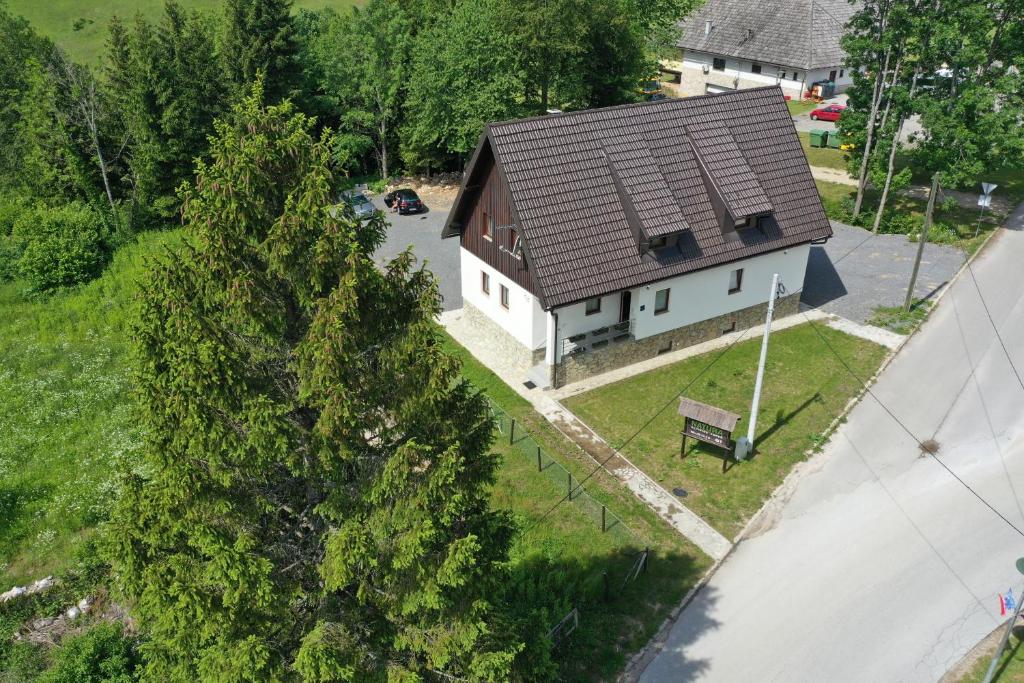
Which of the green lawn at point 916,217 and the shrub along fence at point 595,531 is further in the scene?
the green lawn at point 916,217

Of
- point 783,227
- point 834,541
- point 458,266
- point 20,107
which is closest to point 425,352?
point 834,541

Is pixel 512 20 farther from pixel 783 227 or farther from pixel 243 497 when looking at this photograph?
pixel 243 497

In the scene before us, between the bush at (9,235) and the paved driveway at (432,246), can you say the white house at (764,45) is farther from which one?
the bush at (9,235)

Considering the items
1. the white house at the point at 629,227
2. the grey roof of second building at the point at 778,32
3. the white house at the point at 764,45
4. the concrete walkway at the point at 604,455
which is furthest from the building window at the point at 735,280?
the grey roof of second building at the point at 778,32

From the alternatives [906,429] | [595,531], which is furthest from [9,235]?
[906,429]

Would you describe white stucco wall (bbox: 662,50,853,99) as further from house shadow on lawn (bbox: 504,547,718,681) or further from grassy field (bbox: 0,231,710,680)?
house shadow on lawn (bbox: 504,547,718,681)

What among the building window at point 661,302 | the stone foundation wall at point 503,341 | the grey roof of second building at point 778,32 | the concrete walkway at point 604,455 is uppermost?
the grey roof of second building at point 778,32
